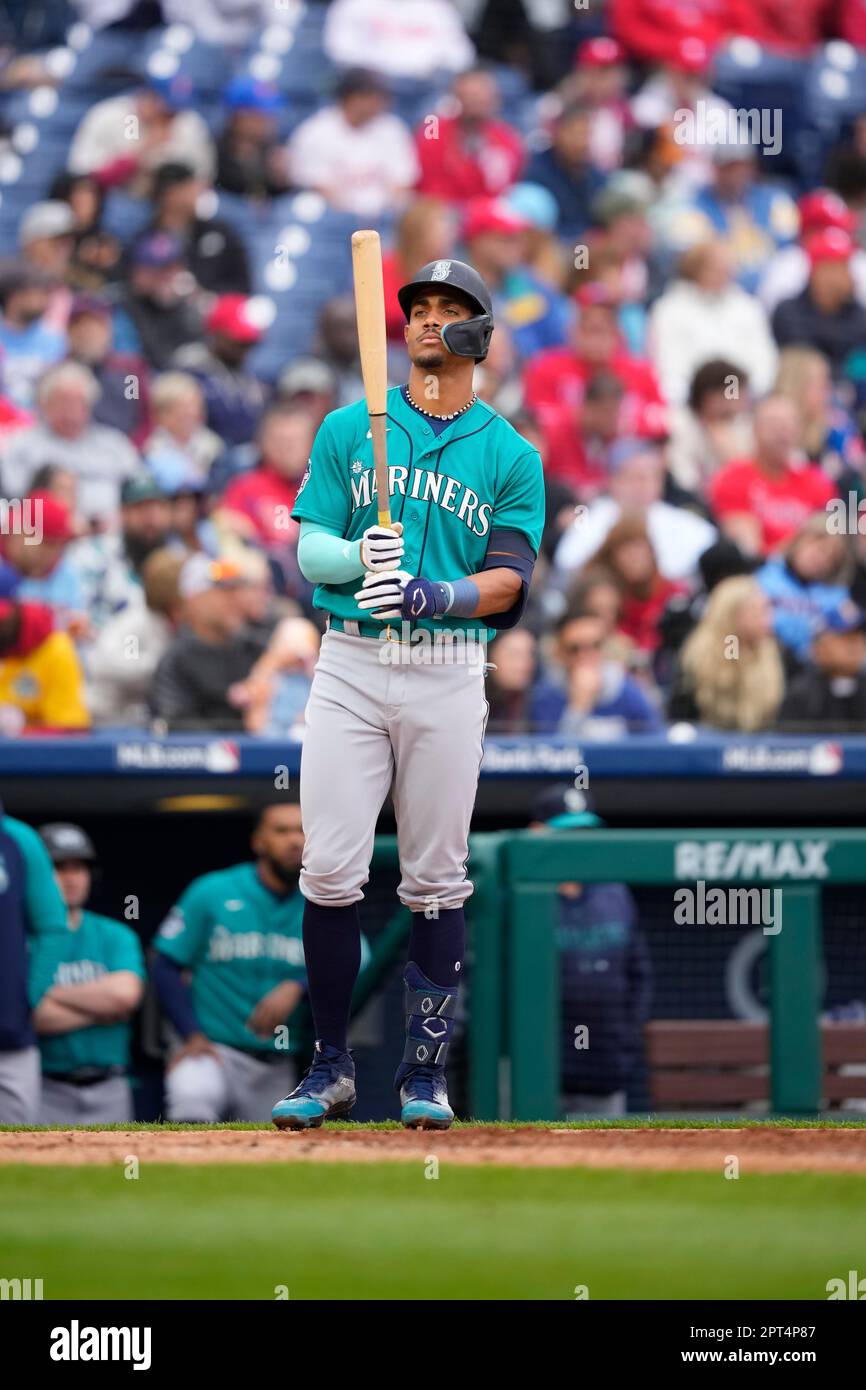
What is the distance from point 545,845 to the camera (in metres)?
6.05

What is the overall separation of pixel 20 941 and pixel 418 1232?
268 cm

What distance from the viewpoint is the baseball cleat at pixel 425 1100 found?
167 inches

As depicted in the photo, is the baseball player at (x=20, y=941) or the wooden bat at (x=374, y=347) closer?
the wooden bat at (x=374, y=347)

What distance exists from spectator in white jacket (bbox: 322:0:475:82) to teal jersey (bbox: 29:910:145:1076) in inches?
236

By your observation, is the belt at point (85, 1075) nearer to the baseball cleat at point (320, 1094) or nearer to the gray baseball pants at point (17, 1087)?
the gray baseball pants at point (17, 1087)

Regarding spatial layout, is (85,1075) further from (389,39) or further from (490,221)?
(389,39)

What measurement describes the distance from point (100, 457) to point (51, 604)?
0.92 meters

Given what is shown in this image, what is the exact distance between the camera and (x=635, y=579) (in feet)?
26.9

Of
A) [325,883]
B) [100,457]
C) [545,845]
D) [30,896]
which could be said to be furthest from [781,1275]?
[100,457]

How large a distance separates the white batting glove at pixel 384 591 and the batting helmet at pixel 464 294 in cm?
51

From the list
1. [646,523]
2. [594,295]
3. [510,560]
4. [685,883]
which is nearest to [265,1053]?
[685,883]

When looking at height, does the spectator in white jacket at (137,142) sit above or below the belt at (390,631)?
above

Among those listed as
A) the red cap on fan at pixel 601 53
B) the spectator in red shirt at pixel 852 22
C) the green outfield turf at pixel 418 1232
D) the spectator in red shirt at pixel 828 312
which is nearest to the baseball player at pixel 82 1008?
the green outfield turf at pixel 418 1232

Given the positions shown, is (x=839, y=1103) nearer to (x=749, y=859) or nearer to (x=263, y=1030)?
(x=749, y=859)
